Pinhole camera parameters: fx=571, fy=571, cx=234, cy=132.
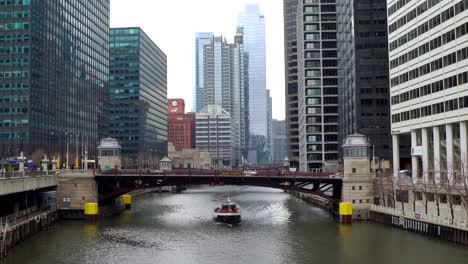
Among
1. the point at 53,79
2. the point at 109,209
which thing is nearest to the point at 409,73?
the point at 109,209

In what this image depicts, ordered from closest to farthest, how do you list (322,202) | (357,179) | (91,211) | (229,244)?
1. (229,244)
2. (357,179)
3. (91,211)
4. (322,202)

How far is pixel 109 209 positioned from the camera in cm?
12144

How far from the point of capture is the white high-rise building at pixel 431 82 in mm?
90375

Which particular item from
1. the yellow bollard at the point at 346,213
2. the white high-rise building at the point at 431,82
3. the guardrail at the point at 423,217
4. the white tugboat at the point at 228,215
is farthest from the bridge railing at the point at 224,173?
the white high-rise building at the point at 431,82

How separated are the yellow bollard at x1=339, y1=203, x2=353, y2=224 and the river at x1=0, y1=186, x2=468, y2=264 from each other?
1471 millimetres

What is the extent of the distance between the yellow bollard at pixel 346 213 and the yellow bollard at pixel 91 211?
150 feet

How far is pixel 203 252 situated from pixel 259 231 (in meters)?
21.1

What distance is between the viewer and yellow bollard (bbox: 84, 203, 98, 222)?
354 feet

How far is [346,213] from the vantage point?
10000cm

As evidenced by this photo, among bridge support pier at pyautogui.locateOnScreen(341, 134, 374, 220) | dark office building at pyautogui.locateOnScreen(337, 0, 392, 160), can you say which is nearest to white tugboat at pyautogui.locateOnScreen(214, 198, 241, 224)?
bridge support pier at pyautogui.locateOnScreen(341, 134, 374, 220)

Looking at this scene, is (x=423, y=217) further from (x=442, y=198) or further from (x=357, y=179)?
(x=357, y=179)

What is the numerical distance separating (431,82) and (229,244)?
157 feet

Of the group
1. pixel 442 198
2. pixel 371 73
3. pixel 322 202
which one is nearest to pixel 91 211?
pixel 442 198

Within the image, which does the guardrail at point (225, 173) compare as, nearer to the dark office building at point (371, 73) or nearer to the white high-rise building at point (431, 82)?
the white high-rise building at point (431, 82)
